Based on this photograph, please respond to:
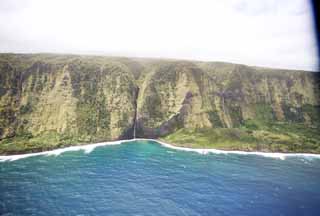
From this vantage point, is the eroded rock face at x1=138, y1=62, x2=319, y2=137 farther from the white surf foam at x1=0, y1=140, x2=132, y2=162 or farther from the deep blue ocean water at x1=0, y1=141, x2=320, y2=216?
the deep blue ocean water at x1=0, y1=141, x2=320, y2=216

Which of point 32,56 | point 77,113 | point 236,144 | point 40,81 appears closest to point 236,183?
point 236,144

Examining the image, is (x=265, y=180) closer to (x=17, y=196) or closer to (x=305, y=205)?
(x=305, y=205)

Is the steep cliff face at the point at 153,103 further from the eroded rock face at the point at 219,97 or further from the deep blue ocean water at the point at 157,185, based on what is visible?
the deep blue ocean water at the point at 157,185

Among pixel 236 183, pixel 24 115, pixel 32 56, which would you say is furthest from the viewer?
pixel 32 56

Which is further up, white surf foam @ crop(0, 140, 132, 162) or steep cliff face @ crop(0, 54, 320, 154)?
steep cliff face @ crop(0, 54, 320, 154)

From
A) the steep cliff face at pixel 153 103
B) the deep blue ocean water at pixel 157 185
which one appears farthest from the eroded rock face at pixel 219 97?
the deep blue ocean water at pixel 157 185

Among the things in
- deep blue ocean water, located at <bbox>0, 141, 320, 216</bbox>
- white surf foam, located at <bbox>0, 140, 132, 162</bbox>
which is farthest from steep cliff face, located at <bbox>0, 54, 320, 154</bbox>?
deep blue ocean water, located at <bbox>0, 141, 320, 216</bbox>
